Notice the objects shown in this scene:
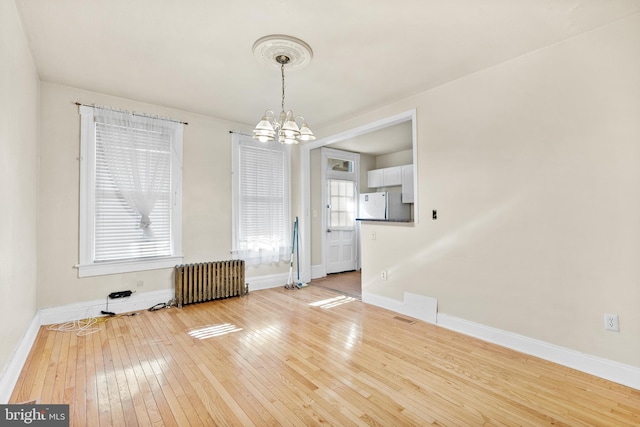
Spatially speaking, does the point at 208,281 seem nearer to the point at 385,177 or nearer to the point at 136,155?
the point at 136,155

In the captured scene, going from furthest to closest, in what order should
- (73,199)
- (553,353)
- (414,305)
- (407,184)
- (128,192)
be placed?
(407,184) → (128,192) → (414,305) → (73,199) → (553,353)

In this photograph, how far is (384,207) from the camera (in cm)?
597

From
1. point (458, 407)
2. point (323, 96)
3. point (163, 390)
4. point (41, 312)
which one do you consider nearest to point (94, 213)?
point (41, 312)

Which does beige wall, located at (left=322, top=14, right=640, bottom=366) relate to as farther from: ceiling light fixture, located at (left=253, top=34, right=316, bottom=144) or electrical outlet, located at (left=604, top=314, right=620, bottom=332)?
ceiling light fixture, located at (left=253, top=34, right=316, bottom=144)

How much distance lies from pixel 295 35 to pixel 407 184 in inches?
170

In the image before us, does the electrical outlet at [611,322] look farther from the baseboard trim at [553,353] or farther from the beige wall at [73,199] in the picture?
the beige wall at [73,199]

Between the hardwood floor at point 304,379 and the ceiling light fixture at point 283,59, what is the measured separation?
1.96 meters

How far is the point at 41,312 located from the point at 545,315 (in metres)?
5.16

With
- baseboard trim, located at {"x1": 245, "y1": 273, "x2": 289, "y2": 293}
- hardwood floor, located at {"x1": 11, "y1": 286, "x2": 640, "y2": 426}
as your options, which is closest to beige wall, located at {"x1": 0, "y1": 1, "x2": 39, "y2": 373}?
hardwood floor, located at {"x1": 11, "y1": 286, "x2": 640, "y2": 426}

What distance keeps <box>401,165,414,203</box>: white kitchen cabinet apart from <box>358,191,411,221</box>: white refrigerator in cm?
12

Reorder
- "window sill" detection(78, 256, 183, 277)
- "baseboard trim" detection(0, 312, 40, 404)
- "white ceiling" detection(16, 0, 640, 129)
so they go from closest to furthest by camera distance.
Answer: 1. "baseboard trim" detection(0, 312, 40, 404)
2. "white ceiling" detection(16, 0, 640, 129)
3. "window sill" detection(78, 256, 183, 277)

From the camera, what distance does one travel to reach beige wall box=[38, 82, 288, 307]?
3.40 m

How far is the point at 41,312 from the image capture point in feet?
11.0

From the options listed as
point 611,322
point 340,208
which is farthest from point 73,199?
point 611,322
